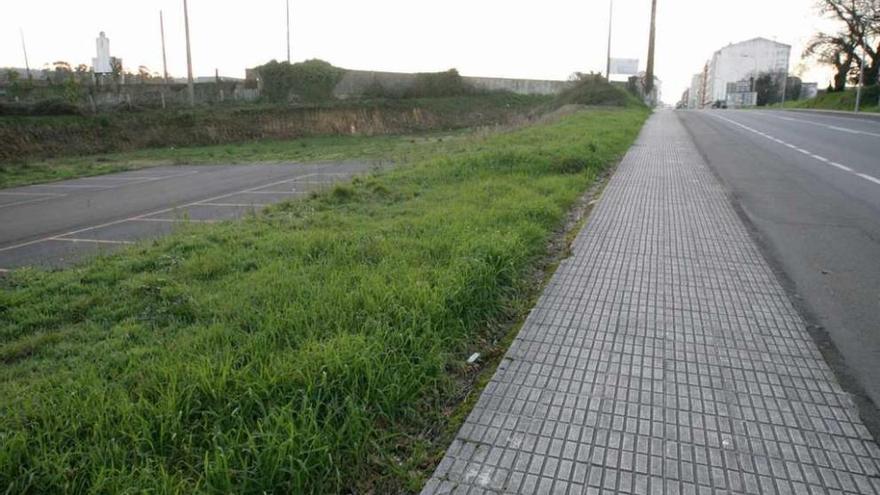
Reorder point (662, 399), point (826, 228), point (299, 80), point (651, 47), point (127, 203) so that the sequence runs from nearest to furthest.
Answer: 1. point (662, 399)
2. point (826, 228)
3. point (127, 203)
4. point (299, 80)
5. point (651, 47)

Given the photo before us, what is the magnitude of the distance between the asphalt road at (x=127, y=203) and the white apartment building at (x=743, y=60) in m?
133

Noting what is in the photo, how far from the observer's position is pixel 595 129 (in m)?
20.8

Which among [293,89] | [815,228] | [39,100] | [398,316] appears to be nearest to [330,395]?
[398,316]

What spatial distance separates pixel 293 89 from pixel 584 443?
159ft

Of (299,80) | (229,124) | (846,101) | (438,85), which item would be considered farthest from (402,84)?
(846,101)

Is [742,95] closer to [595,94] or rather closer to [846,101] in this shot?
[846,101]

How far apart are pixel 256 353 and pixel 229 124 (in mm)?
36906

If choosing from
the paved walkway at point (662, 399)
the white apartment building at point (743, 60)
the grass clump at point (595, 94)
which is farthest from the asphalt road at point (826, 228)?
the white apartment building at point (743, 60)

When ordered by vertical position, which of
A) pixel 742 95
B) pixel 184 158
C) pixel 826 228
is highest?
pixel 742 95

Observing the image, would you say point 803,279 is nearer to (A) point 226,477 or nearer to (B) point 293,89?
(A) point 226,477

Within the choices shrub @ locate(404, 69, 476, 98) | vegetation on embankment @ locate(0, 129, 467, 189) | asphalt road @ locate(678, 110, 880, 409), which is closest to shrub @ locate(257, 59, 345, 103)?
shrub @ locate(404, 69, 476, 98)

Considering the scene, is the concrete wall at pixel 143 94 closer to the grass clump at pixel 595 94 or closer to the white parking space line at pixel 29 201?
the white parking space line at pixel 29 201

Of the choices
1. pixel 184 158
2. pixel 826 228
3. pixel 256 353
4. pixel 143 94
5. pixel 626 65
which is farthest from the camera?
pixel 626 65

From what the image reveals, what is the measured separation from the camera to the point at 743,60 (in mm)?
136875
